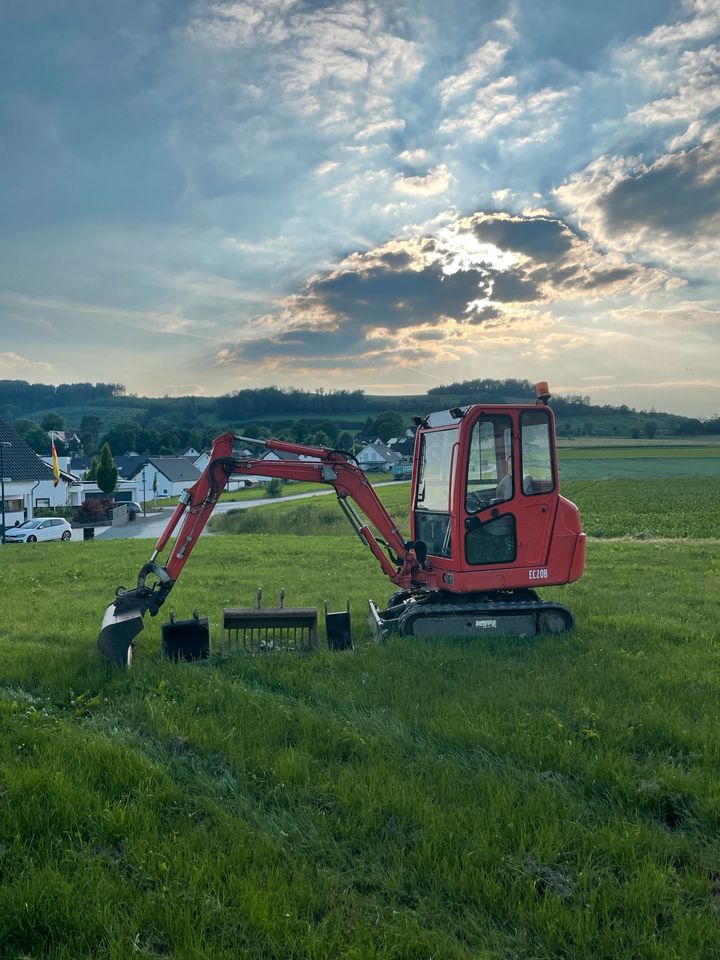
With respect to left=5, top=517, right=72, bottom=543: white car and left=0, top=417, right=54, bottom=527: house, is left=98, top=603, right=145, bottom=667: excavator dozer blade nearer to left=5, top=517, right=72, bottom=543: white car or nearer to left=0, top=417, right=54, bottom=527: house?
left=5, top=517, right=72, bottom=543: white car

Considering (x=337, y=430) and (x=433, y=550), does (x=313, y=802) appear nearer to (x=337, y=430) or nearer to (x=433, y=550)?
(x=433, y=550)

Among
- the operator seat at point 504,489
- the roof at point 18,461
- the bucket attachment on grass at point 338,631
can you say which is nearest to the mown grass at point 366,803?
the bucket attachment on grass at point 338,631

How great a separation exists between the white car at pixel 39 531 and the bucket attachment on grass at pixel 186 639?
30.1 metres

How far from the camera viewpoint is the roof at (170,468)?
7926 cm

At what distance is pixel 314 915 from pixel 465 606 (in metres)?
5.90

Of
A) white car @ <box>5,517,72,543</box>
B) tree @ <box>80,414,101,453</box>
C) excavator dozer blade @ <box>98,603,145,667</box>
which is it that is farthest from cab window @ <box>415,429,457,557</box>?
tree @ <box>80,414,101,453</box>

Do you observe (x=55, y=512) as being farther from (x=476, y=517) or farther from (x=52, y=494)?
(x=476, y=517)

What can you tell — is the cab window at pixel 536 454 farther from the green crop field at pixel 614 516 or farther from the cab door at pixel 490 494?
the green crop field at pixel 614 516

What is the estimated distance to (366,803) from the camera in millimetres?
4848

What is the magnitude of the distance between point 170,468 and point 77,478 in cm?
1151

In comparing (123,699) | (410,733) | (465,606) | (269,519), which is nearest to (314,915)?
(410,733)

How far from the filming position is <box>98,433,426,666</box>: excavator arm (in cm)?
832

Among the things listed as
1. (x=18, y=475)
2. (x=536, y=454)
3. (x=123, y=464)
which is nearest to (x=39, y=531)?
(x=18, y=475)

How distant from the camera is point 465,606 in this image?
30.9 ft
